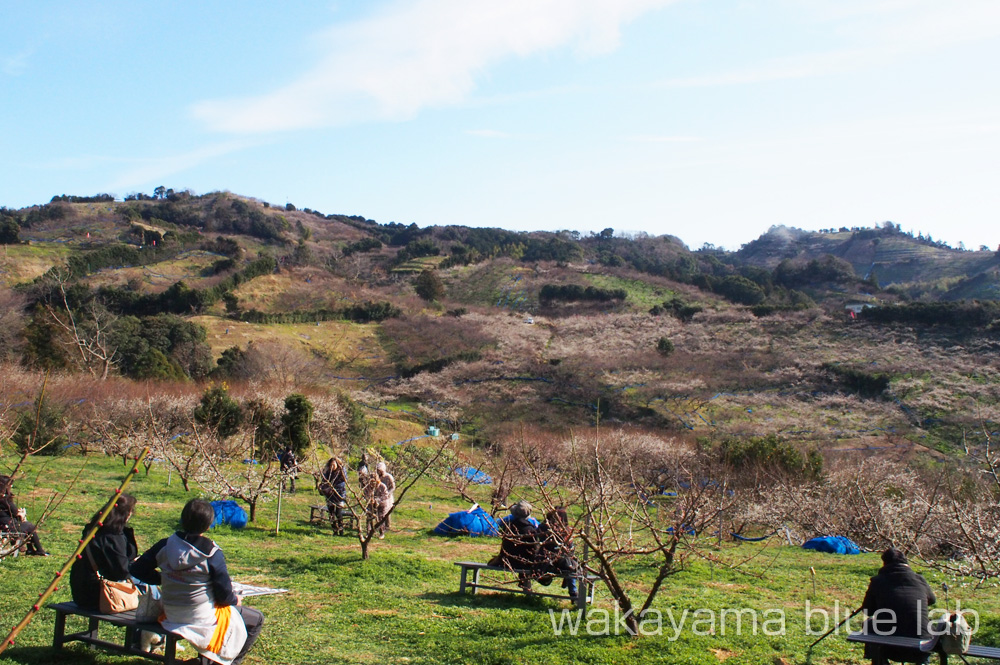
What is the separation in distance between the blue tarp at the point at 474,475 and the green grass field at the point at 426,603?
7.42 metres

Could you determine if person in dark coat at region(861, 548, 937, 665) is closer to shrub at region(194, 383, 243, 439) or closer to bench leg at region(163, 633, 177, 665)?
bench leg at region(163, 633, 177, 665)

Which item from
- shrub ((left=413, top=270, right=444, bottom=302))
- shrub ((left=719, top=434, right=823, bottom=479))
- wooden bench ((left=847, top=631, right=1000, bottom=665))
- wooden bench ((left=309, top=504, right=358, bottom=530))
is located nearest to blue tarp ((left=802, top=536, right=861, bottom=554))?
shrub ((left=719, top=434, right=823, bottom=479))

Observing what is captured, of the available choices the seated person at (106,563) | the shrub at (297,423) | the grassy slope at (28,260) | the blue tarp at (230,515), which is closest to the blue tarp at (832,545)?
the blue tarp at (230,515)

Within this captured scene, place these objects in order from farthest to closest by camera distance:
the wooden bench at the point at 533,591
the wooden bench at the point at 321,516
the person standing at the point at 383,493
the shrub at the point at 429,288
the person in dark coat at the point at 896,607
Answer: the shrub at the point at 429,288
the wooden bench at the point at 321,516
the person standing at the point at 383,493
the wooden bench at the point at 533,591
the person in dark coat at the point at 896,607

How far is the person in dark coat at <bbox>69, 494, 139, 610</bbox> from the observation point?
15.0ft

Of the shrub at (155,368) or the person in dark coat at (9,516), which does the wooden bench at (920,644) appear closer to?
the person in dark coat at (9,516)

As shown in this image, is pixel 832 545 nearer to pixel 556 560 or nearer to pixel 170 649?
pixel 556 560

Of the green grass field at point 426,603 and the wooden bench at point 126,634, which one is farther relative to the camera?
the green grass field at point 426,603

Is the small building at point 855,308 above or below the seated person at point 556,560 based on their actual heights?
above

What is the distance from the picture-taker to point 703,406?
3475 centimetres

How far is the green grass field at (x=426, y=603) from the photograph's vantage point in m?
5.00

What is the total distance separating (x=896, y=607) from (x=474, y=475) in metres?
14.9

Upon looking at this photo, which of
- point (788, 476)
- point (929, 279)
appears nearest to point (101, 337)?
point (788, 476)

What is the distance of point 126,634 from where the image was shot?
4.48 metres
